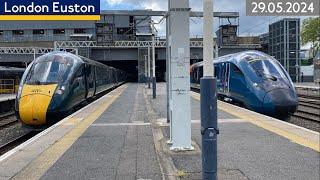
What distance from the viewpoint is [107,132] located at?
13.3 metres

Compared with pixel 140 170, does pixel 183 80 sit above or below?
above

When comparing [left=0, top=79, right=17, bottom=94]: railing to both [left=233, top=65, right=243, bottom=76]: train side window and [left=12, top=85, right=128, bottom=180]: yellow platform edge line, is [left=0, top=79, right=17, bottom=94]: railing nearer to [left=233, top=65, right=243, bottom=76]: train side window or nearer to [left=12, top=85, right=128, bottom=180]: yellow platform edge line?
[left=233, top=65, right=243, bottom=76]: train side window

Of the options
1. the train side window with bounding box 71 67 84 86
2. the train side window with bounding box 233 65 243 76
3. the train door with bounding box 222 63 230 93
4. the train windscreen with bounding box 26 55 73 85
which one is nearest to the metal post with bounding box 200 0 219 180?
the train windscreen with bounding box 26 55 73 85

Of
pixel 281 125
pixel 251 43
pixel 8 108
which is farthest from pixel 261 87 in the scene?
pixel 251 43

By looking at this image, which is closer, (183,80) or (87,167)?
(87,167)

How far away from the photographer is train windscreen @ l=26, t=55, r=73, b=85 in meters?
18.9

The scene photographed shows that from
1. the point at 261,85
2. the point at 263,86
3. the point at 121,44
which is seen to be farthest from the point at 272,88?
the point at 121,44

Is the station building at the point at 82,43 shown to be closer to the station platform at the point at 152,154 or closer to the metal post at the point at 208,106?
the station platform at the point at 152,154

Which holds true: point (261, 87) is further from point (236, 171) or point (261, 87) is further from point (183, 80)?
point (236, 171)

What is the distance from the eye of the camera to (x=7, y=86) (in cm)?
5131

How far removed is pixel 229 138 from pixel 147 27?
13336mm

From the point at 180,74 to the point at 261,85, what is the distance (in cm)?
1043

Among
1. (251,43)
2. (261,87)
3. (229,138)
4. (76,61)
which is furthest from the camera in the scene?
(251,43)

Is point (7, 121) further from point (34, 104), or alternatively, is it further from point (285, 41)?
point (285, 41)
